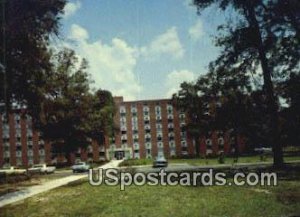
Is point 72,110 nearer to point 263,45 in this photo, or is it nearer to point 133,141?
point 263,45

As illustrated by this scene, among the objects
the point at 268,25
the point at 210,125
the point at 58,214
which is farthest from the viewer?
the point at 210,125

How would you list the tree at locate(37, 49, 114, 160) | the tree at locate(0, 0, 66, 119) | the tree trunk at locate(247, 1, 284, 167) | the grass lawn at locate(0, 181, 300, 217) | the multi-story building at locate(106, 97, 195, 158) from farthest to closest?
1. the multi-story building at locate(106, 97, 195, 158)
2. the tree at locate(37, 49, 114, 160)
3. the tree trunk at locate(247, 1, 284, 167)
4. the tree at locate(0, 0, 66, 119)
5. the grass lawn at locate(0, 181, 300, 217)

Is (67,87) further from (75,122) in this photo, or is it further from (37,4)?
(37,4)

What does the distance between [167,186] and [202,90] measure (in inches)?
2852

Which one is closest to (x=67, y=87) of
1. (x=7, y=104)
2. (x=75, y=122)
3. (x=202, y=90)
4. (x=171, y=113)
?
(x=75, y=122)

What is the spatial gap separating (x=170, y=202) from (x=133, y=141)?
112 meters

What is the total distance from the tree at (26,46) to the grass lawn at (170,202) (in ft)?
28.3

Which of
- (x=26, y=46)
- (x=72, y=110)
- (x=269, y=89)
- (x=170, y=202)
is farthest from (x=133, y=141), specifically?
(x=170, y=202)

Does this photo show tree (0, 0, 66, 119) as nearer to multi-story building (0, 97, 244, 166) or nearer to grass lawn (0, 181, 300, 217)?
grass lawn (0, 181, 300, 217)

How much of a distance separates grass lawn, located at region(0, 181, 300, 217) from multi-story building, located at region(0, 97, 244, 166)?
106205 mm

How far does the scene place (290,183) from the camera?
803 inches

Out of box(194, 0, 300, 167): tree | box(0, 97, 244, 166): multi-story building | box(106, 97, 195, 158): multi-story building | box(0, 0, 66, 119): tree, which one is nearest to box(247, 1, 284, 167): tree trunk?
box(194, 0, 300, 167): tree

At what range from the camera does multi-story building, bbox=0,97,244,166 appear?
126812mm

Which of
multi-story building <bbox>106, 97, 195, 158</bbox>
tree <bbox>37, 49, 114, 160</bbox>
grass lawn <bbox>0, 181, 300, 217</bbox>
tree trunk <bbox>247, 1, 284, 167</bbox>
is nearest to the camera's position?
grass lawn <bbox>0, 181, 300, 217</bbox>
